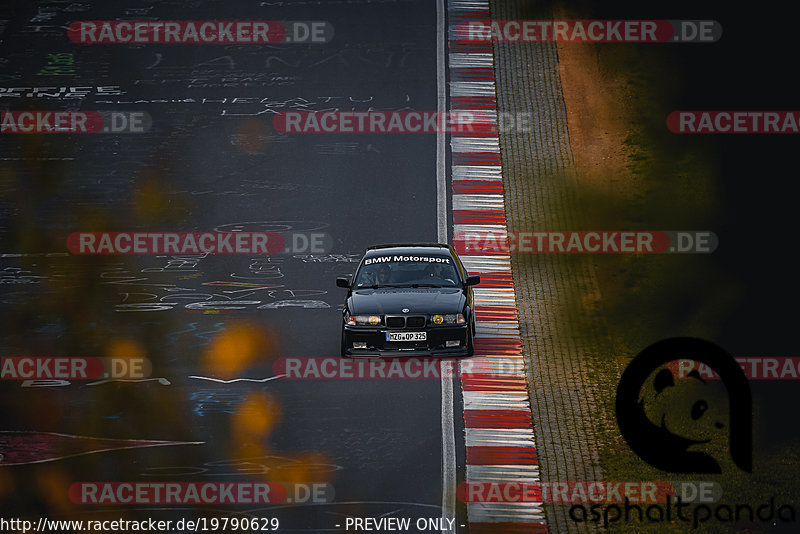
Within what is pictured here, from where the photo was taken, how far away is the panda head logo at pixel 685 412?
14.4 metres

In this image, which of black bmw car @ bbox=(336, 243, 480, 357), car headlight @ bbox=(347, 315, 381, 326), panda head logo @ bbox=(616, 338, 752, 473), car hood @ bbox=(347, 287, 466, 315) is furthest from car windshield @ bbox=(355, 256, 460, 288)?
panda head logo @ bbox=(616, 338, 752, 473)

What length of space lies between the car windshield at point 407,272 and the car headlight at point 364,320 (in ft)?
4.37

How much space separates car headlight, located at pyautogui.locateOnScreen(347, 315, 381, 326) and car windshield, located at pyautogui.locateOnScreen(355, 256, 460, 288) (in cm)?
133

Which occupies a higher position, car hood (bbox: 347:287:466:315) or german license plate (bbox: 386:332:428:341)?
car hood (bbox: 347:287:466:315)

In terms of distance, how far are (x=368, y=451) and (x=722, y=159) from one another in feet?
46.6

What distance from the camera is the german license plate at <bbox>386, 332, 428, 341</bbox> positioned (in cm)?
1692

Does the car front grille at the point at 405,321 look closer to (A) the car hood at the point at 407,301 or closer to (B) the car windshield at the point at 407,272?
(A) the car hood at the point at 407,301

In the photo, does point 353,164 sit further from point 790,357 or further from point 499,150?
point 790,357

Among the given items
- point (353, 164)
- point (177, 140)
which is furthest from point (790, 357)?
point (177, 140)

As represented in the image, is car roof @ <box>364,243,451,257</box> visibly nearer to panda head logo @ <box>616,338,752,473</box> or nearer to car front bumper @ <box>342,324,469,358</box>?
car front bumper @ <box>342,324,469,358</box>

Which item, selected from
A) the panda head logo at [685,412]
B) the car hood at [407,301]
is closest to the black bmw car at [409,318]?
the car hood at [407,301]

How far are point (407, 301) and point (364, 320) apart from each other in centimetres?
73

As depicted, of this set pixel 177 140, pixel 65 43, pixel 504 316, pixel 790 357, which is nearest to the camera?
pixel 790 357

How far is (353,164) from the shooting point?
88.2ft
